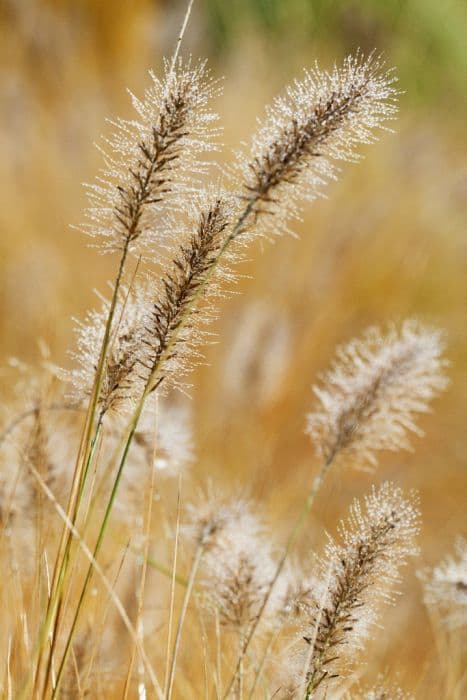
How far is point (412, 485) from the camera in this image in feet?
5.90

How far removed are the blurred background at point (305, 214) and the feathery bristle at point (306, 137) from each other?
1.38 metres

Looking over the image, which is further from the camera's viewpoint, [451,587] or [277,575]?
[451,587]

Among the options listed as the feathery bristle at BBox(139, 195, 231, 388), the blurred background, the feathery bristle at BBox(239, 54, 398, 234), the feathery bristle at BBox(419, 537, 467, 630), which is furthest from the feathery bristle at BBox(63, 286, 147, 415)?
the blurred background

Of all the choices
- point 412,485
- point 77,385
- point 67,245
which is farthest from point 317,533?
point 67,245

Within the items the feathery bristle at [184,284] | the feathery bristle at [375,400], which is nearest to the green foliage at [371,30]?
the feathery bristle at [375,400]

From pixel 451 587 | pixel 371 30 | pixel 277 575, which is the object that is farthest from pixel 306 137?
Answer: pixel 371 30

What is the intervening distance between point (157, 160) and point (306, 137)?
12 centimetres

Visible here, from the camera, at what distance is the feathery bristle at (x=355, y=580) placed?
0.51 m

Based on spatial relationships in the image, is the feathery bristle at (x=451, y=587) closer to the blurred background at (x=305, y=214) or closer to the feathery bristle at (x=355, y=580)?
the feathery bristle at (x=355, y=580)

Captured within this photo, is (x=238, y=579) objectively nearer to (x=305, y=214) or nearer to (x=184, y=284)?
(x=184, y=284)

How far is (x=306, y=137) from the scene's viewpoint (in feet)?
1.71

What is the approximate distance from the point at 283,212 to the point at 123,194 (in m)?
0.13

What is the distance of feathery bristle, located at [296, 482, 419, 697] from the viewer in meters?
0.51

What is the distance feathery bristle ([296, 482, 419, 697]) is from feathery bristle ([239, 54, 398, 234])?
25 centimetres
